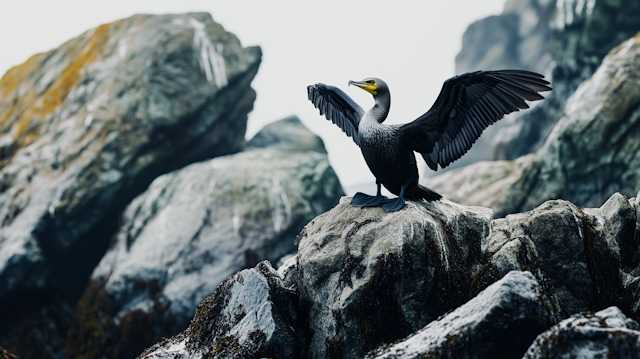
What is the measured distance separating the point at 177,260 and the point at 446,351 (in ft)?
38.9

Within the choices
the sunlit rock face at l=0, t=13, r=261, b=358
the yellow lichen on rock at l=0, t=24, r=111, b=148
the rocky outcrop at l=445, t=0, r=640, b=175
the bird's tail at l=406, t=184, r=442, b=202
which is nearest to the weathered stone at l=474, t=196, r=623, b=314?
the bird's tail at l=406, t=184, r=442, b=202

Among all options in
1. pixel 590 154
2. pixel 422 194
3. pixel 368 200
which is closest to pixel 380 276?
pixel 368 200

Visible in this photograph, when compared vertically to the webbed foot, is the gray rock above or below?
below

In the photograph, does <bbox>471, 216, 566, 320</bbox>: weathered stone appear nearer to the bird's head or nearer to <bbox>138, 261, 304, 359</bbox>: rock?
<bbox>138, 261, 304, 359</bbox>: rock

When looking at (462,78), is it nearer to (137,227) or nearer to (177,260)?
(177,260)

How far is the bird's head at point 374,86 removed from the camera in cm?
636

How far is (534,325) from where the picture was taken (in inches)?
150

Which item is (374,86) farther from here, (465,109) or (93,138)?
(93,138)

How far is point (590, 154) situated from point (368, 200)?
42.3 feet

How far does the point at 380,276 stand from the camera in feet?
16.9

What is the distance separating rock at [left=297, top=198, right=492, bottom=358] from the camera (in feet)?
16.7

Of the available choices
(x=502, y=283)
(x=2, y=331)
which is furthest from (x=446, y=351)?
(x=2, y=331)

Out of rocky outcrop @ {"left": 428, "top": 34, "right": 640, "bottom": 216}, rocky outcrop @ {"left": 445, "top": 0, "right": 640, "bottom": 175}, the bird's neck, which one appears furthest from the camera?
rocky outcrop @ {"left": 445, "top": 0, "right": 640, "bottom": 175}

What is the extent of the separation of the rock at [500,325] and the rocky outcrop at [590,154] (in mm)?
13143
